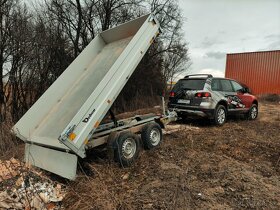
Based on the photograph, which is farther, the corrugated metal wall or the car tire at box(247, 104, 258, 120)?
the corrugated metal wall

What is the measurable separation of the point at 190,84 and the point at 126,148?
4.20m

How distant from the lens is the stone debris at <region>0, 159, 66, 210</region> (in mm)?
3484

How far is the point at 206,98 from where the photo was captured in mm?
7613

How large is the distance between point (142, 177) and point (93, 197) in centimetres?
109

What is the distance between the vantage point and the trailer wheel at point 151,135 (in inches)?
210

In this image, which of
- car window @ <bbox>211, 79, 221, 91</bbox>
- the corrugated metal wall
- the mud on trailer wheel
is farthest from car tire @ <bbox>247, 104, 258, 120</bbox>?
the corrugated metal wall

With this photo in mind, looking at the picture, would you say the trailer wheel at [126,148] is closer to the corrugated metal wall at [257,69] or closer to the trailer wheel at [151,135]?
the trailer wheel at [151,135]

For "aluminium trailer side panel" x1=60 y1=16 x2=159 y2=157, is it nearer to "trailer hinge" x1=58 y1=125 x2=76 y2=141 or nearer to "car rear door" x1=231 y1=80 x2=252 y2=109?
"trailer hinge" x1=58 y1=125 x2=76 y2=141

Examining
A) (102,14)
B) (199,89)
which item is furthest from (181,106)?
(102,14)

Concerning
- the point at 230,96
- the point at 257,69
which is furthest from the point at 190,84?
the point at 257,69

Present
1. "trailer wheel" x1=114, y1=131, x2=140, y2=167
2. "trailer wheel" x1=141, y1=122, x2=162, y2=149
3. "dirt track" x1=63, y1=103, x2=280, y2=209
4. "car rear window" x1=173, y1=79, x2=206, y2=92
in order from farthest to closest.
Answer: "car rear window" x1=173, y1=79, x2=206, y2=92
"trailer wheel" x1=141, y1=122, x2=162, y2=149
"trailer wheel" x1=114, y1=131, x2=140, y2=167
"dirt track" x1=63, y1=103, x2=280, y2=209

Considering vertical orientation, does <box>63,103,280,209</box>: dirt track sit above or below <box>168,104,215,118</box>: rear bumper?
below

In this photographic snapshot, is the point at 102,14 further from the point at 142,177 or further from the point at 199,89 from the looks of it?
the point at 142,177

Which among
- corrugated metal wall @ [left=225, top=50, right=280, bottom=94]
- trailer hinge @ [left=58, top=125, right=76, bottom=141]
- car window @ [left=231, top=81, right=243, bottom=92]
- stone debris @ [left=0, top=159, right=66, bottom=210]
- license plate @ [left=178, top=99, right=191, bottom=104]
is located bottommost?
stone debris @ [left=0, top=159, right=66, bottom=210]
